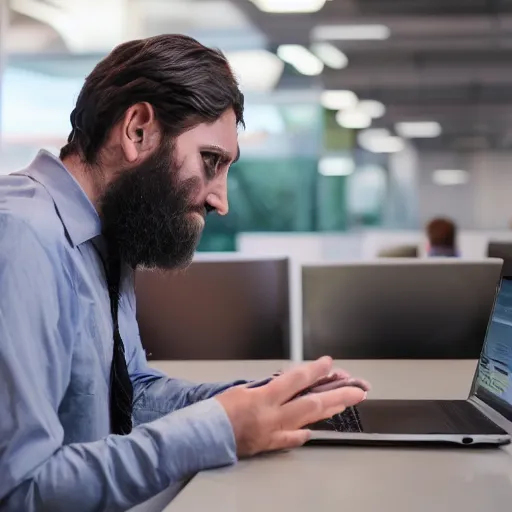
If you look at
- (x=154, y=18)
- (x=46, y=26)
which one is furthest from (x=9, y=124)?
(x=154, y=18)

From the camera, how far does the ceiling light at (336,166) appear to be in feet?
27.9

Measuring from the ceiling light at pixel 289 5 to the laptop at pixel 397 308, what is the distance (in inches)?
208

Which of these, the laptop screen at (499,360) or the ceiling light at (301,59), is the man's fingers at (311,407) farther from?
the ceiling light at (301,59)

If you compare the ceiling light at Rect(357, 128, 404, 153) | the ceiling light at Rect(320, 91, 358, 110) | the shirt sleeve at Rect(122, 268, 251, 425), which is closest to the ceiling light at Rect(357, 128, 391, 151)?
the ceiling light at Rect(357, 128, 404, 153)

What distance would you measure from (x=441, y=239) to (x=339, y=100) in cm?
465

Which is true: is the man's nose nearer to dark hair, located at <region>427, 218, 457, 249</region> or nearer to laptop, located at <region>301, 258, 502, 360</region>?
laptop, located at <region>301, 258, 502, 360</region>

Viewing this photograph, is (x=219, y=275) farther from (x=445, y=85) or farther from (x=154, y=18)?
(x=445, y=85)

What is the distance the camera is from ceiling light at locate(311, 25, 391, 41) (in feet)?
25.5

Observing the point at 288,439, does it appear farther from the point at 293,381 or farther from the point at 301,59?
the point at 301,59

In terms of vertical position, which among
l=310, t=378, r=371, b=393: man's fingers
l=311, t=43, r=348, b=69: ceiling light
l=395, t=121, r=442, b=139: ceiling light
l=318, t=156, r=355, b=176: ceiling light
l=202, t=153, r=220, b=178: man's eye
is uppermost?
l=311, t=43, r=348, b=69: ceiling light

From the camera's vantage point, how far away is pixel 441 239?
5.11 metres

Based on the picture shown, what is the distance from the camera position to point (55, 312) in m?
0.95

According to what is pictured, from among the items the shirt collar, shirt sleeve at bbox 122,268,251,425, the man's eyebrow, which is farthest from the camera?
shirt sleeve at bbox 122,268,251,425

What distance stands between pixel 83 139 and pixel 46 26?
653 centimetres
